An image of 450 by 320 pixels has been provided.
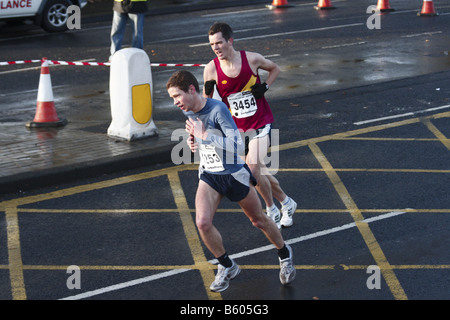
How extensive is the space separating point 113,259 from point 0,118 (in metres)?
5.73

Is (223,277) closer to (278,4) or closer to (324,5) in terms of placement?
(324,5)

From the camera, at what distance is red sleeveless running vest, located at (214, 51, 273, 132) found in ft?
25.9

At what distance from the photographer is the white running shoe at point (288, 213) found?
27.6 ft

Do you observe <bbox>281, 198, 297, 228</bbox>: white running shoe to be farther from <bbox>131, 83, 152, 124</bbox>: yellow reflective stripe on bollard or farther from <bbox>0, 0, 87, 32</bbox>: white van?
<bbox>0, 0, 87, 32</bbox>: white van

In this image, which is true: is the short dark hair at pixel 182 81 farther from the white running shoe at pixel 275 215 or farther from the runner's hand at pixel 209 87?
the white running shoe at pixel 275 215

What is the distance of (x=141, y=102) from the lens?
11141 mm

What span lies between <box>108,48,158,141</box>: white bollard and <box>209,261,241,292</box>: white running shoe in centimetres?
446

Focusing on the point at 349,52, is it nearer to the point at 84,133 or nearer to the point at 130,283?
the point at 84,133

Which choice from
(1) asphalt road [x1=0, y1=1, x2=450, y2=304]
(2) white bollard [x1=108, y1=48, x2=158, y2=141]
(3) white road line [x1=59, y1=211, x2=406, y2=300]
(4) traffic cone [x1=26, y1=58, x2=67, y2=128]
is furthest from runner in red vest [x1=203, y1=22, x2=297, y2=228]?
(4) traffic cone [x1=26, y1=58, x2=67, y2=128]

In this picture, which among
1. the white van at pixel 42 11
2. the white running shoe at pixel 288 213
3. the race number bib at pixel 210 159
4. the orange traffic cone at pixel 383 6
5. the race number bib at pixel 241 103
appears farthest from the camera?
the orange traffic cone at pixel 383 6

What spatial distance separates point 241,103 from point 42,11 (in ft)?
42.5

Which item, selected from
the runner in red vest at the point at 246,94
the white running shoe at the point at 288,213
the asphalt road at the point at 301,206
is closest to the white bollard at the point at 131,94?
the asphalt road at the point at 301,206

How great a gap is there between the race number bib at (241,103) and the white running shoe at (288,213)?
1117 mm

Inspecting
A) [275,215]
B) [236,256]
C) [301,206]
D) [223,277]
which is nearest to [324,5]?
[301,206]
